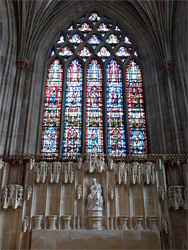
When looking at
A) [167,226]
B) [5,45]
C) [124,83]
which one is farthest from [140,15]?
[167,226]

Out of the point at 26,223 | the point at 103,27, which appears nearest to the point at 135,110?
the point at 103,27

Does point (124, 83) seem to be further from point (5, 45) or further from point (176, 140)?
point (5, 45)

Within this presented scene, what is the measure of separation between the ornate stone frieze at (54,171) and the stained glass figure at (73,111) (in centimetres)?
159

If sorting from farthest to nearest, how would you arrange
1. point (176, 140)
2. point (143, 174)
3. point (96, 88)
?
point (96, 88)
point (176, 140)
point (143, 174)

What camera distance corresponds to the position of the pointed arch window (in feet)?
43.6

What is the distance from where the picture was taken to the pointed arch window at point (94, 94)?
13.3m

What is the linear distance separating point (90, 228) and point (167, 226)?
8.86 feet

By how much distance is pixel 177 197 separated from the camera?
10.1 meters

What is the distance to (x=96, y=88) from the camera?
14.7m

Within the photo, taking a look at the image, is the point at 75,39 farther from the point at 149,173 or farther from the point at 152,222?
the point at 152,222

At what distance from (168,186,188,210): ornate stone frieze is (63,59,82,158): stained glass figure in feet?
14.9

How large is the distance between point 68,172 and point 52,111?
4420 mm

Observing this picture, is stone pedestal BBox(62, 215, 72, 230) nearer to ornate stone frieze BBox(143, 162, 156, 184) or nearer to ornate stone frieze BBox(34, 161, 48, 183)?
ornate stone frieze BBox(34, 161, 48, 183)

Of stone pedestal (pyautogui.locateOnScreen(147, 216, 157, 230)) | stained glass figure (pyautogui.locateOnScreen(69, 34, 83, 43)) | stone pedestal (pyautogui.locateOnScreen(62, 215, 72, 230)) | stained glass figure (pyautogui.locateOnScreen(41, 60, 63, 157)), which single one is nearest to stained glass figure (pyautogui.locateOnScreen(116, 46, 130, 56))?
stained glass figure (pyautogui.locateOnScreen(69, 34, 83, 43))
